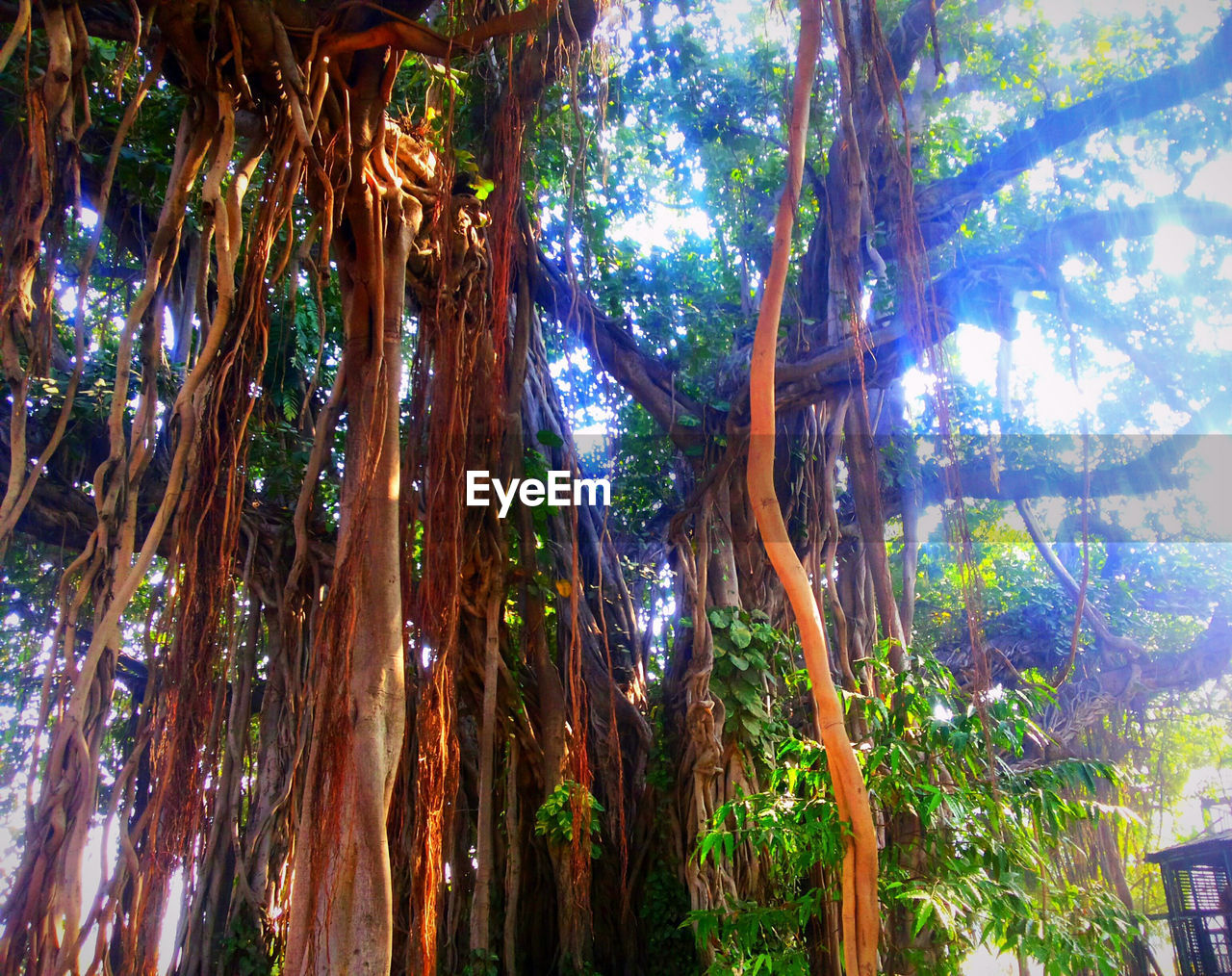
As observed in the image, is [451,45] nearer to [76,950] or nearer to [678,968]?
[76,950]

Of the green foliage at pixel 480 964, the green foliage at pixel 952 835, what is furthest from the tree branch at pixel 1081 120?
the green foliage at pixel 480 964

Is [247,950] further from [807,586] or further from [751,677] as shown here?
[807,586]

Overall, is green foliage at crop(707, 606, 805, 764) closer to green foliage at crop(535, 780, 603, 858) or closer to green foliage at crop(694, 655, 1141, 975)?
green foliage at crop(535, 780, 603, 858)

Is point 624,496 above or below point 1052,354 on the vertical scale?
below

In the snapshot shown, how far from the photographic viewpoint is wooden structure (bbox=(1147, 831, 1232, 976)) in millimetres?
5199

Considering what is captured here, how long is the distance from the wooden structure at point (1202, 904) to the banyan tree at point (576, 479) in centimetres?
58

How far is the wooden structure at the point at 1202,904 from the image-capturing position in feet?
17.1

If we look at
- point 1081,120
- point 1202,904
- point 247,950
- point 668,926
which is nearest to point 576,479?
point 668,926

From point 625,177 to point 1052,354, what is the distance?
257 cm

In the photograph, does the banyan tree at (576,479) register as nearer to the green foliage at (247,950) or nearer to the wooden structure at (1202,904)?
the green foliage at (247,950)

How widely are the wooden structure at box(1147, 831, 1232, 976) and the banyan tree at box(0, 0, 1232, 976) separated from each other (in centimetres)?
58

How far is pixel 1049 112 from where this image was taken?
3795 mm

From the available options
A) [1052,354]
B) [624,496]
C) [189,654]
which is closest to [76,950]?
[189,654]

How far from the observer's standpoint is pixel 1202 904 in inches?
211
